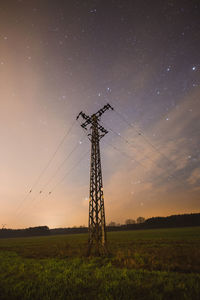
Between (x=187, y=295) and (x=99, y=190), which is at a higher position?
(x=99, y=190)

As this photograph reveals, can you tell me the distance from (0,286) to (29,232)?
166864 millimetres

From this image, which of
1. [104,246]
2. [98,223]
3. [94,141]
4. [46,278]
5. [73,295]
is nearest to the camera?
[73,295]

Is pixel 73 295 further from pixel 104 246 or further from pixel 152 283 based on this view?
pixel 104 246

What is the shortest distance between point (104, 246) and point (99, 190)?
483 centimetres

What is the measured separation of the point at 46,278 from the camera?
7.44 metres

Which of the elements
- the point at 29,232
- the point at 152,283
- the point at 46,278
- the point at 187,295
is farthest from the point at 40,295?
the point at 29,232

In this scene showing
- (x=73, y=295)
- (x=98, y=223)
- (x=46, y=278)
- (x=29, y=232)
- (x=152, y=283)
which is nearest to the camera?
(x=73, y=295)

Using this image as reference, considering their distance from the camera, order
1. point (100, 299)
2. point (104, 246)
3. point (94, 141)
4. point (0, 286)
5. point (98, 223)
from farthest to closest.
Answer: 1. point (94, 141)
2. point (98, 223)
3. point (104, 246)
4. point (0, 286)
5. point (100, 299)

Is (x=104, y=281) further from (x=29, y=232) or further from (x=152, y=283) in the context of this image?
(x=29, y=232)

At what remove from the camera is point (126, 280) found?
6699 millimetres

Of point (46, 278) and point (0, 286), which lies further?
point (46, 278)

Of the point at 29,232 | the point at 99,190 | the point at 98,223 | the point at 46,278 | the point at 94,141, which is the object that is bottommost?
the point at 29,232

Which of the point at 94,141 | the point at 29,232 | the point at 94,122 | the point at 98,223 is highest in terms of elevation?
the point at 94,122

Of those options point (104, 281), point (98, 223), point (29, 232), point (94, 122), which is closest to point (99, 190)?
point (98, 223)
